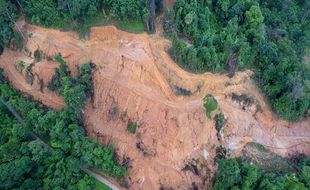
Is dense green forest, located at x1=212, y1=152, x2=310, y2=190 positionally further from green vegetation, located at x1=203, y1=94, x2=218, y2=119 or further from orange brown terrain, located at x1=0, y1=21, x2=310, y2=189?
green vegetation, located at x1=203, y1=94, x2=218, y2=119

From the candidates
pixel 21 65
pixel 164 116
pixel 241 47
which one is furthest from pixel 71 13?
pixel 241 47

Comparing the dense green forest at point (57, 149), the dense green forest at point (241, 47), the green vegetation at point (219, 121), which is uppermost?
the dense green forest at point (241, 47)

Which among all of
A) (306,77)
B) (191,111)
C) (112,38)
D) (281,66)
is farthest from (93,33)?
(306,77)

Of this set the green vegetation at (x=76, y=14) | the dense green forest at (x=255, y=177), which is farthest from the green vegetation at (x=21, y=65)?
the dense green forest at (x=255, y=177)

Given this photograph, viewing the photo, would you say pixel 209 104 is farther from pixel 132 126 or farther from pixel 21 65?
pixel 21 65

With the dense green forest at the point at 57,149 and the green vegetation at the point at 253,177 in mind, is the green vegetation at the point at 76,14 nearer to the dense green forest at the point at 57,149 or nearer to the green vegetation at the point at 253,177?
the dense green forest at the point at 57,149

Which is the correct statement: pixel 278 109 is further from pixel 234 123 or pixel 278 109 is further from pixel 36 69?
pixel 36 69
